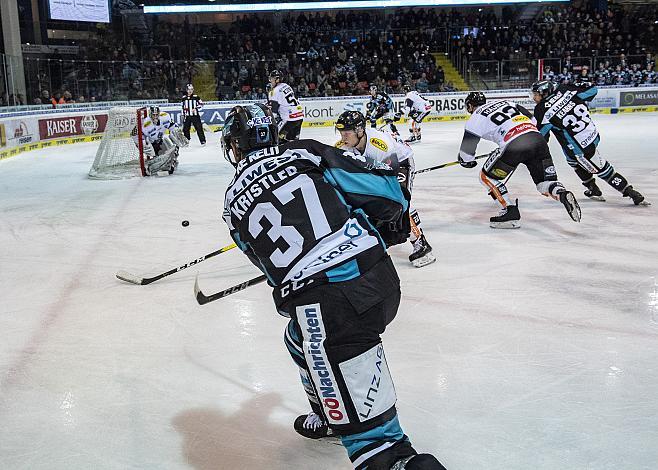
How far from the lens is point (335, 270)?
1.74 metres

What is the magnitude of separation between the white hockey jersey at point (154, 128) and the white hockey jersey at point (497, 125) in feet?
17.4

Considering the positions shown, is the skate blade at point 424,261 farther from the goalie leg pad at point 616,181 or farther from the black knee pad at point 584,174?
the black knee pad at point 584,174

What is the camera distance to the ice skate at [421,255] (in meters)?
4.85

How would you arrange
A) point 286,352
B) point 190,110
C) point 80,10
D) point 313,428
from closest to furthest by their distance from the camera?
point 313,428
point 286,352
point 190,110
point 80,10

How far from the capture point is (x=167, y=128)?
1012 cm

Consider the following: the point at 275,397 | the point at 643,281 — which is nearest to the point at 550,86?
the point at 643,281

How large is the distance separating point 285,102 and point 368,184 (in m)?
8.77

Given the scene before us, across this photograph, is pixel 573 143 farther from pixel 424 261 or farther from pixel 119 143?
pixel 119 143

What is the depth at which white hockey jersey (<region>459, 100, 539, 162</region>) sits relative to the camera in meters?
5.83

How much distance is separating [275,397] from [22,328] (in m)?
1.75

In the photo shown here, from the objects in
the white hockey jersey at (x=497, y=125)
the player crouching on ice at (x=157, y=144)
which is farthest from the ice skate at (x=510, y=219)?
the player crouching on ice at (x=157, y=144)

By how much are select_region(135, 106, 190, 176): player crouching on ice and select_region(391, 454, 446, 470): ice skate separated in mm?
8718

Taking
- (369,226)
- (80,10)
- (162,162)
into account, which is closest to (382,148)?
(369,226)

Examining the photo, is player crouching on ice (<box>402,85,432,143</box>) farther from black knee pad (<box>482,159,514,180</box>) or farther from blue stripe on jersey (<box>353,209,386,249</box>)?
blue stripe on jersey (<box>353,209,386,249</box>)
